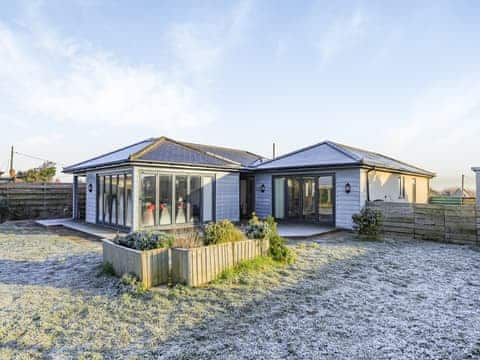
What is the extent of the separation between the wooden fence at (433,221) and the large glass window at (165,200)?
22.7 ft

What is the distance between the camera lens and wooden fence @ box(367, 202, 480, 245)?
29.8ft

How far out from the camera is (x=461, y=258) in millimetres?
7387

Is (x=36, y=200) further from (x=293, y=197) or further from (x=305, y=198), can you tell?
(x=305, y=198)

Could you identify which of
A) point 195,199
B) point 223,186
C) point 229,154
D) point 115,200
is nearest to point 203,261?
point 195,199

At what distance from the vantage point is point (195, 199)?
11727 millimetres

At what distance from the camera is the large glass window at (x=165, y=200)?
1074 centimetres

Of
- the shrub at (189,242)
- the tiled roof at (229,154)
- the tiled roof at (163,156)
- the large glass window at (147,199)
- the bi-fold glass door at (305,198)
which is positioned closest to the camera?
the shrub at (189,242)

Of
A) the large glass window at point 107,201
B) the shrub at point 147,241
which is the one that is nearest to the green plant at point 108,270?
the shrub at point 147,241

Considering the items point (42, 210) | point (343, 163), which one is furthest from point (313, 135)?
point (42, 210)

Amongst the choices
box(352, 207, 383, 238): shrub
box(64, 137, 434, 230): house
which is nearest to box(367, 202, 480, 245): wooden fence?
box(352, 207, 383, 238): shrub

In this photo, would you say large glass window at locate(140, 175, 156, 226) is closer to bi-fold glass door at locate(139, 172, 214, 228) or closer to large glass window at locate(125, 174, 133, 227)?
bi-fold glass door at locate(139, 172, 214, 228)

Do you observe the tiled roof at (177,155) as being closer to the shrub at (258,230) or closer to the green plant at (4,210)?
the shrub at (258,230)

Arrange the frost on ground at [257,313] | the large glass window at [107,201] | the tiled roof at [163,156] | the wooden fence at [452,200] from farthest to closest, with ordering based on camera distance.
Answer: the wooden fence at [452,200] < the large glass window at [107,201] < the tiled roof at [163,156] < the frost on ground at [257,313]

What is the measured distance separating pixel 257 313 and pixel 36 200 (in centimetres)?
1489
